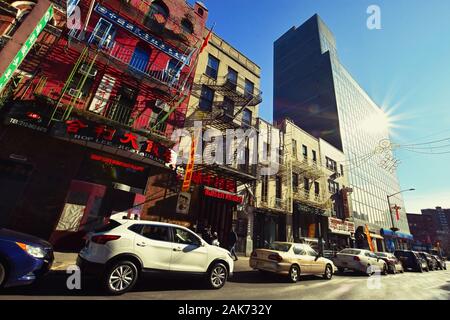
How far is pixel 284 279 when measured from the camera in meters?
9.70

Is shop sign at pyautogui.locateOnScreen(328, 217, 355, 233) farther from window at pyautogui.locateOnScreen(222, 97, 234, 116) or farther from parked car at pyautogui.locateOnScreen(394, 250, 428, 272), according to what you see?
window at pyautogui.locateOnScreen(222, 97, 234, 116)

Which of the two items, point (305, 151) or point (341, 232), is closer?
point (341, 232)

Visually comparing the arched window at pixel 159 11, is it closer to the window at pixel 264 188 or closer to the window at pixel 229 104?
the window at pixel 229 104

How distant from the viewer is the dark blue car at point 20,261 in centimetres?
444

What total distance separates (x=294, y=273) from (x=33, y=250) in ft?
29.4

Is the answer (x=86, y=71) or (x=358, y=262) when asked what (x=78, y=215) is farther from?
(x=358, y=262)

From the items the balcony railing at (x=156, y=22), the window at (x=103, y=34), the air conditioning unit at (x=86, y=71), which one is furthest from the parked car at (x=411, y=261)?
the window at (x=103, y=34)

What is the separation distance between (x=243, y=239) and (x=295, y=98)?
129 feet

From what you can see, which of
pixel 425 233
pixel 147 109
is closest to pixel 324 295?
pixel 147 109

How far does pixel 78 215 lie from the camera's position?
418 inches

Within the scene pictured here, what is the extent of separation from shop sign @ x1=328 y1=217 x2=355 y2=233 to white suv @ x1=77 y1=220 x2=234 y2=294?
21.8 m

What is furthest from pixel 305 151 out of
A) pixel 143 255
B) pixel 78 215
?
pixel 143 255

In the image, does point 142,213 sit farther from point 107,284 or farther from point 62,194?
point 107,284

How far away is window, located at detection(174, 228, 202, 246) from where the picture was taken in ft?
21.5
